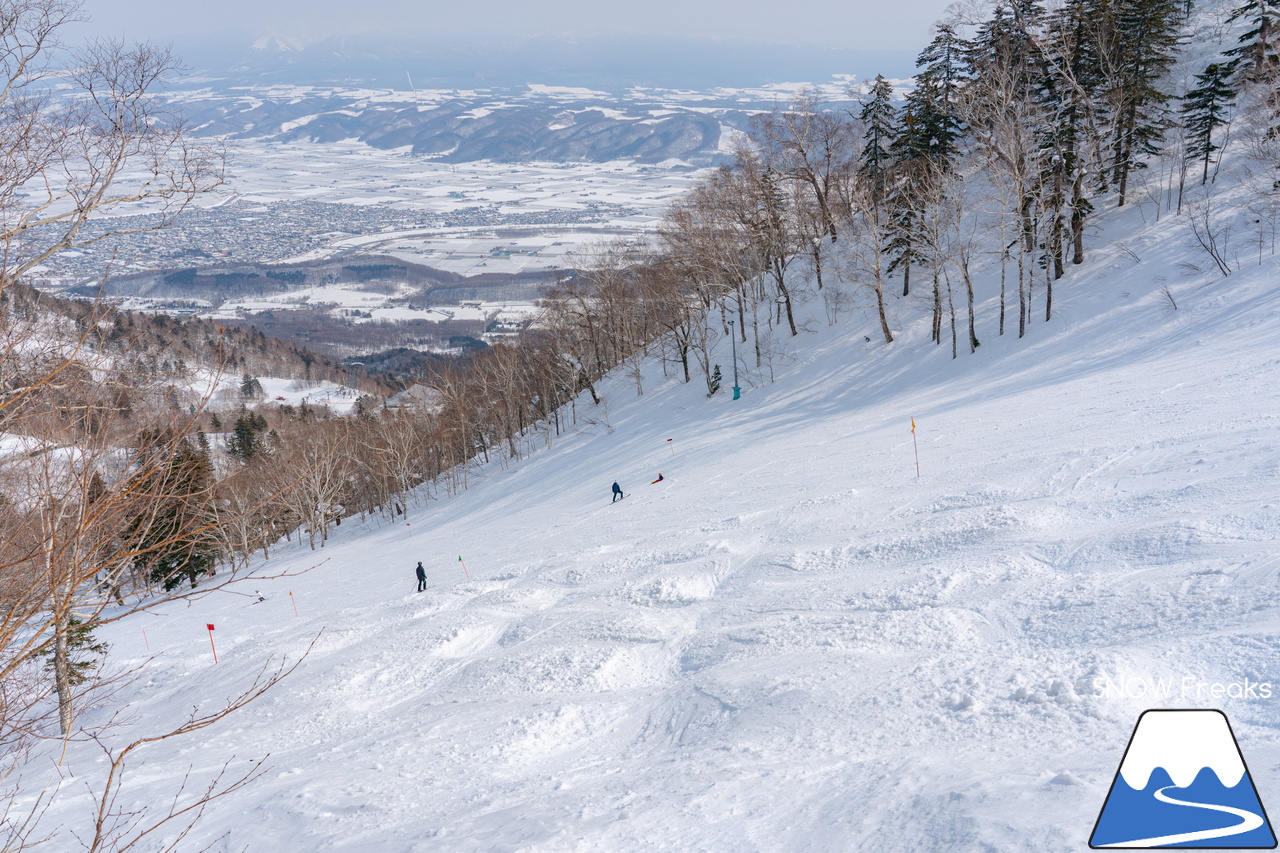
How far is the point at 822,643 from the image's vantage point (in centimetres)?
1118

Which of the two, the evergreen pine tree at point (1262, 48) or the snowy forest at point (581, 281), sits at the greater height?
the evergreen pine tree at point (1262, 48)

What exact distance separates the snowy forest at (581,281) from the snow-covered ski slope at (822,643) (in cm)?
231

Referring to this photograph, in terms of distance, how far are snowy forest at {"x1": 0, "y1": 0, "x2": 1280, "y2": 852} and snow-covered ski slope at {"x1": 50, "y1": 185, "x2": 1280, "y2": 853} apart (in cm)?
231

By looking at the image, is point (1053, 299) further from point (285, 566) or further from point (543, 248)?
point (543, 248)

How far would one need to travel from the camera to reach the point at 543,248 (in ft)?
652

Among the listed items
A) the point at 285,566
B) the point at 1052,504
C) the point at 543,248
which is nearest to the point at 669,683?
the point at 1052,504

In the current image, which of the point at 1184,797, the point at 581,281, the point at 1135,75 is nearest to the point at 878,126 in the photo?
the point at 1135,75

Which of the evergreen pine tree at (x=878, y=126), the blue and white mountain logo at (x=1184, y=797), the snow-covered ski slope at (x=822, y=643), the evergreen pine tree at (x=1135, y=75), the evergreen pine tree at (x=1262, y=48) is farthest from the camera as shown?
the evergreen pine tree at (x=878, y=126)

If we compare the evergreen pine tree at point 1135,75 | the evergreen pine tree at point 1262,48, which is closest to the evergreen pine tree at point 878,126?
the evergreen pine tree at point 1135,75

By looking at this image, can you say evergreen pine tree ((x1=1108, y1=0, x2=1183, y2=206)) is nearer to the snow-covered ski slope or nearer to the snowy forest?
the snowy forest

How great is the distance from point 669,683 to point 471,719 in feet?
11.0

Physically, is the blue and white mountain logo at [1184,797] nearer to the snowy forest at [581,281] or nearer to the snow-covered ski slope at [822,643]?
the snow-covered ski slope at [822,643]

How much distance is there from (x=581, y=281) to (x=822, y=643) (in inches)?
2359

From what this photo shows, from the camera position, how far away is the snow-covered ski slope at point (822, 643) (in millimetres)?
7168
